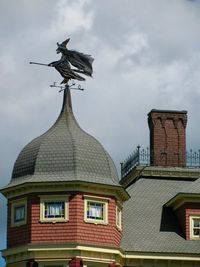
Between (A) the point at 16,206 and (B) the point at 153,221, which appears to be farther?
(B) the point at 153,221

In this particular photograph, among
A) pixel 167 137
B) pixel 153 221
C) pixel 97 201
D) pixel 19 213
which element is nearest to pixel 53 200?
pixel 19 213

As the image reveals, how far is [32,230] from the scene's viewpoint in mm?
58594

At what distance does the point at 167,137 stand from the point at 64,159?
11.2 m

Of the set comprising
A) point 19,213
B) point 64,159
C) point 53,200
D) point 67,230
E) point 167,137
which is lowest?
point 67,230

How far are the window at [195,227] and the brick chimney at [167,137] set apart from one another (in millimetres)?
6834

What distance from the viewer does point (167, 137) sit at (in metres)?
69.4

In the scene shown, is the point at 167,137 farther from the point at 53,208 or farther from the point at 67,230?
the point at 67,230

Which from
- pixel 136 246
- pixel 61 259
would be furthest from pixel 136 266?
pixel 61 259

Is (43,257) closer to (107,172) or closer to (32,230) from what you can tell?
(32,230)

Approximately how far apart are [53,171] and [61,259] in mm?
4599

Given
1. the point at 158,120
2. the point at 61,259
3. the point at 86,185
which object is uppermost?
the point at 158,120

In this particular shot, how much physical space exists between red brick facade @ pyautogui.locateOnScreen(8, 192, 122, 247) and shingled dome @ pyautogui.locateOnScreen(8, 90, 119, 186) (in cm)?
116

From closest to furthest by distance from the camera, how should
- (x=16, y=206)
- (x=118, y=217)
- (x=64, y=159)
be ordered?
(x=64, y=159) → (x=16, y=206) → (x=118, y=217)

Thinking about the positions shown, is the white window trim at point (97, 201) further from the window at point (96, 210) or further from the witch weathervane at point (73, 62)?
the witch weathervane at point (73, 62)
